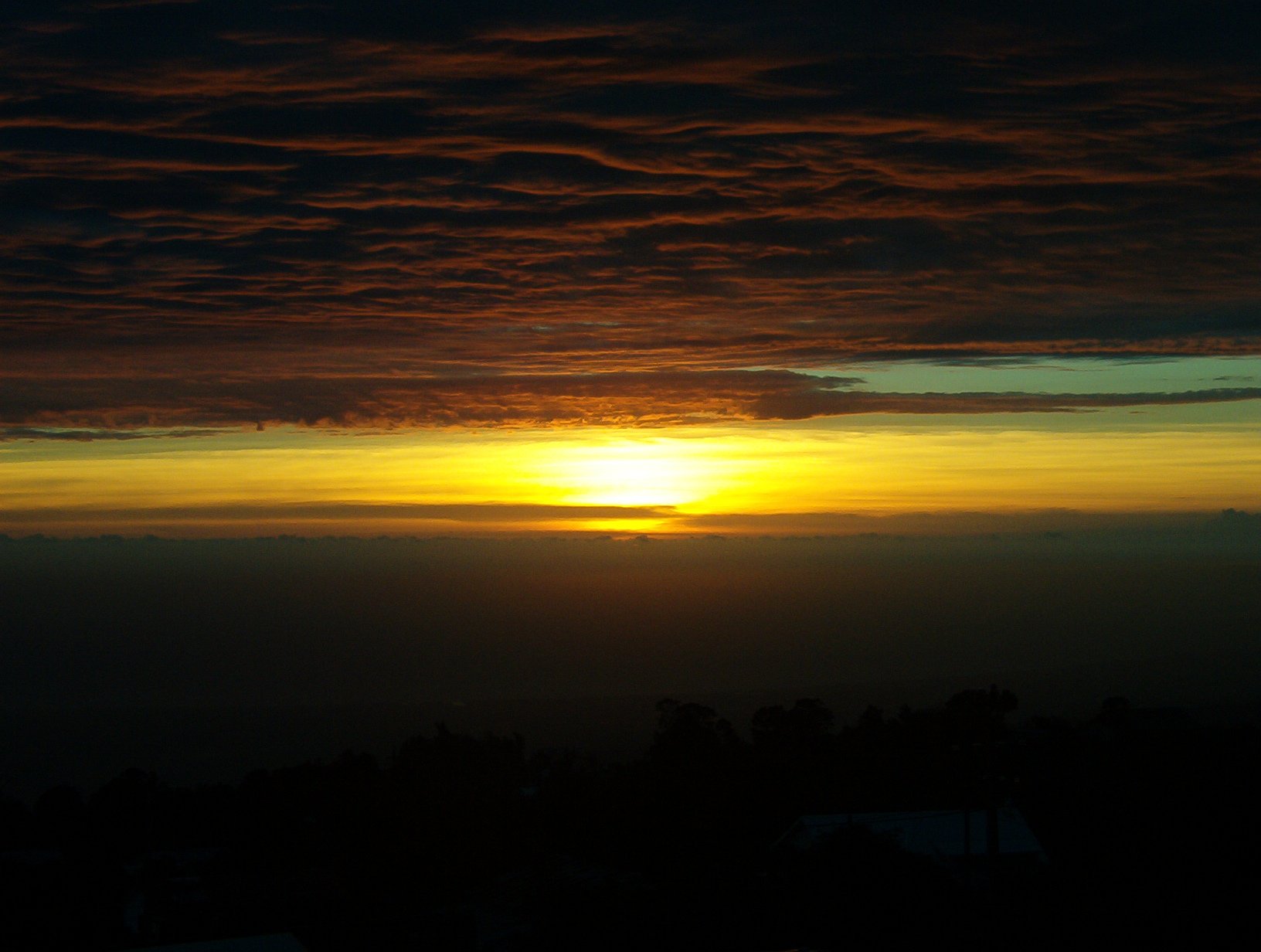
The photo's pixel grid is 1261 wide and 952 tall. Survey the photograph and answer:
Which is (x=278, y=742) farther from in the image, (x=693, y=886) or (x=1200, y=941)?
(x=1200, y=941)

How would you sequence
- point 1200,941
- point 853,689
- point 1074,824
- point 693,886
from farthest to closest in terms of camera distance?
1. point 853,689
2. point 1074,824
3. point 693,886
4. point 1200,941

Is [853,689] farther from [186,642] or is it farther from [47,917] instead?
[186,642]

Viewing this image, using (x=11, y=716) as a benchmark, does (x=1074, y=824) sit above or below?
below

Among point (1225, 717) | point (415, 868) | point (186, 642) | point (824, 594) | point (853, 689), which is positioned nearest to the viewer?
point (415, 868)

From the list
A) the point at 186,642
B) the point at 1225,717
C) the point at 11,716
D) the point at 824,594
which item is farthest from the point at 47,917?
the point at 824,594

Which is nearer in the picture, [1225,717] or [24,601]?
[1225,717]

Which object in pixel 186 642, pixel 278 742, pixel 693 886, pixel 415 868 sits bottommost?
pixel 693 886
